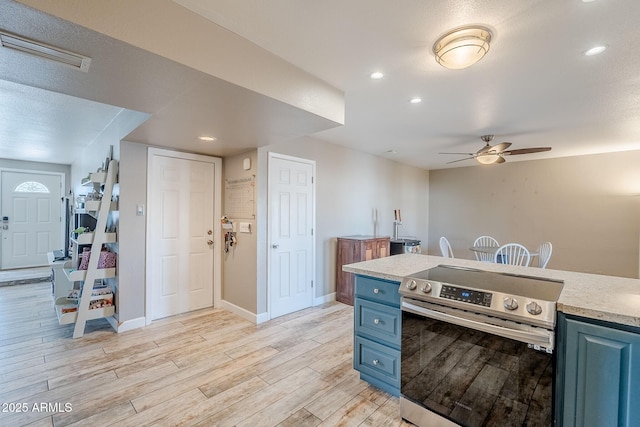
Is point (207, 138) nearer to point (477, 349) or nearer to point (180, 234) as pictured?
point (180, 234)

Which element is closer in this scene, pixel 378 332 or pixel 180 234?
pixel 378 332

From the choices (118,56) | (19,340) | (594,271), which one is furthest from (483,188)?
(19,340)

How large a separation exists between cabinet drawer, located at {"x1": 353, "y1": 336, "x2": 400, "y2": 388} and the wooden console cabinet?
1.93 meters

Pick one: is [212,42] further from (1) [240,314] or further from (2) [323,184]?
(1) [240,314]

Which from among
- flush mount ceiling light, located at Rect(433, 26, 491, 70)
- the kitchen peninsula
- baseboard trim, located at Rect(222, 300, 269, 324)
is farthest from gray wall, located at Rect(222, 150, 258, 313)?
the kitchen peninsula

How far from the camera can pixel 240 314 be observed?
3.71 metres

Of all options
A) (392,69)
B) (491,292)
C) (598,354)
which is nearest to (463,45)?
(392,69)

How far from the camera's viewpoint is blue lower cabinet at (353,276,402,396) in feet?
6.56

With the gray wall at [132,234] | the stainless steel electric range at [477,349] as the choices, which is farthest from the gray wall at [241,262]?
the stainless steel electric range at [477,349]

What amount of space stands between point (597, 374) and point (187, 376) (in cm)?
267

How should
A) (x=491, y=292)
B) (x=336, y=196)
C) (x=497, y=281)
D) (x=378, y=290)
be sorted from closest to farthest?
1. (x=491, y=292)
2. (x=497, y=281)
3. (x=378, y=290)
4. (x=336, y=196)

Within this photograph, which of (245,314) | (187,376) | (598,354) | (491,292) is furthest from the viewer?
(245,314)

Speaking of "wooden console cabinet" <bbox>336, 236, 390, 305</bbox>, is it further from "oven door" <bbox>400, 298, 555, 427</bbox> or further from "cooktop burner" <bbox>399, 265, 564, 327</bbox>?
"oven door" <bbox>400, 298, 555, 427</bbox>

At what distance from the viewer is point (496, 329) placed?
1.47 meters
